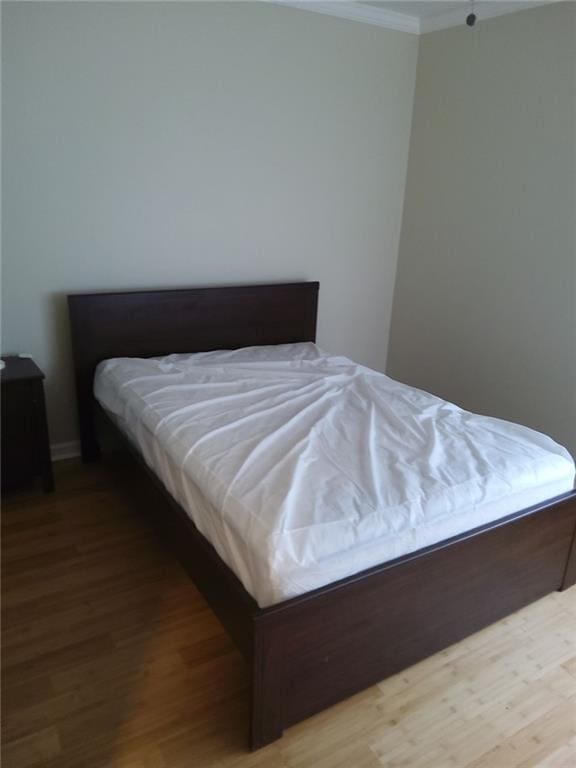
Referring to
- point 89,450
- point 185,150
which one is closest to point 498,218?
point 185,150

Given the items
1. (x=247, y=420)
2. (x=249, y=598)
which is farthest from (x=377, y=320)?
(x=249, y=598)

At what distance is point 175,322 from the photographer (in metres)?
2.94

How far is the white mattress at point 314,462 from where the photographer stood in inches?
57.8

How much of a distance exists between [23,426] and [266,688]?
165 cm

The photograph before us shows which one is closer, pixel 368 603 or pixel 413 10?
pixel 368 603

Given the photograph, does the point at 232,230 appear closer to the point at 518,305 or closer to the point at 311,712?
the point at 518,305

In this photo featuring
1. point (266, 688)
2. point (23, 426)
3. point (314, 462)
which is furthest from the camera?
point (23, 426)

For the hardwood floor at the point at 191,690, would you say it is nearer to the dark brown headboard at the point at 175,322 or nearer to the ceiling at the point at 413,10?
the dark brown headboard at the point at 175,322

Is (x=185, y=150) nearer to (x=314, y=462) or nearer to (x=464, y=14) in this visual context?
(x=464, y=14)

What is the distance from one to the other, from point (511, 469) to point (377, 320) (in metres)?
2.19

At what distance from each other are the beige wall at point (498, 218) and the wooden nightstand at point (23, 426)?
2.43 meters

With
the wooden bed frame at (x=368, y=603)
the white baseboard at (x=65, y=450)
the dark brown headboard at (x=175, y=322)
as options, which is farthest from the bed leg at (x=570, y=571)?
the white baseboard at (x=65, y=450)

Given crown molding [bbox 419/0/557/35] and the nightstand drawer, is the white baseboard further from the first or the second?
crown molding [bbox 419/0/557/35]

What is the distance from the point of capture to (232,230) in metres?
3.10
